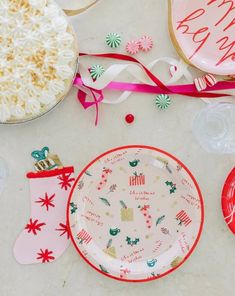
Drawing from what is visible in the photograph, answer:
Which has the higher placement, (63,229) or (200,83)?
(200,83)

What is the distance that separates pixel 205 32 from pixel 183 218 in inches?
16.6

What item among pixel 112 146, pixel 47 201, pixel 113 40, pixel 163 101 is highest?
pixel 113 40

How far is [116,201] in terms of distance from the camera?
1.24 metres

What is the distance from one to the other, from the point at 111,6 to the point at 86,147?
32cm

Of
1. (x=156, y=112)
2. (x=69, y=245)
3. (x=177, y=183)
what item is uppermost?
(x=156, y=112)

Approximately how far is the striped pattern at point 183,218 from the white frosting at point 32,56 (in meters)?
0.39

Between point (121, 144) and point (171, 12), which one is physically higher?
point (171, 12)

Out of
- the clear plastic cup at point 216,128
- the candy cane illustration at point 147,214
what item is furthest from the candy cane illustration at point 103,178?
the clear plastic cup at point 216,128

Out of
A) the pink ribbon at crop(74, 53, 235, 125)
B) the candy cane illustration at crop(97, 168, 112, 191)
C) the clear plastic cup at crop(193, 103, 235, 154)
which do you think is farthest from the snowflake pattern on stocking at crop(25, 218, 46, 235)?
the clear plastic cup at crop(193, 103, 235, 154)

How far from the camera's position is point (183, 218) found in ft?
4.05

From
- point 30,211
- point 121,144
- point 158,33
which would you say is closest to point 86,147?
point 121,144

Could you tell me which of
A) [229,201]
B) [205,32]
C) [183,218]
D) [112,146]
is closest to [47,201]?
[112,146]

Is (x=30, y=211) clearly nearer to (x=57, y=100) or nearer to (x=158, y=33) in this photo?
(x=57, y=100)

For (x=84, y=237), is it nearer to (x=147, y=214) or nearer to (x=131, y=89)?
(x=147, y=214)
